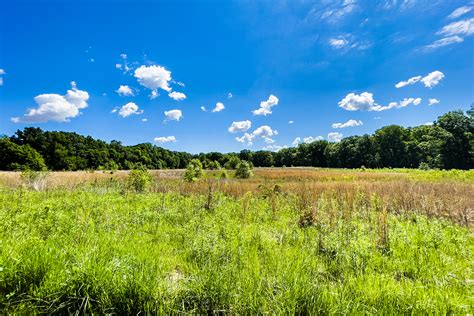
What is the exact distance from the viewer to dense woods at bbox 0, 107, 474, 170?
4431 cm

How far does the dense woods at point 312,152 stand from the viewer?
44.3 m

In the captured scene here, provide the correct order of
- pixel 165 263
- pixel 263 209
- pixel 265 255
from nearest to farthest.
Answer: pixel 165 263
pixel 265 255
pixel 263 209

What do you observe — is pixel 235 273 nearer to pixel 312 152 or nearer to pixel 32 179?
pixel 32 179

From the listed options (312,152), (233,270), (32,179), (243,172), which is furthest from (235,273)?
(312,152)

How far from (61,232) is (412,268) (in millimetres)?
6962

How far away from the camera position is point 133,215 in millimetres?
7102

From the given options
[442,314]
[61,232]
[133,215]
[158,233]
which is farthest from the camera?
[133,215]

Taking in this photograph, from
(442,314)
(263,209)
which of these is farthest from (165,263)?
(263,209)

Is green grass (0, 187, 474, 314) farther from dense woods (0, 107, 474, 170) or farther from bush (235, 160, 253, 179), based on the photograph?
dense woods (0, 107, 474, 170)

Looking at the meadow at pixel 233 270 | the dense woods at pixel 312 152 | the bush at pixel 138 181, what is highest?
the dense woods at pixel 312 152

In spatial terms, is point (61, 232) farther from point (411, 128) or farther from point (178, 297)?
point (411, 128)

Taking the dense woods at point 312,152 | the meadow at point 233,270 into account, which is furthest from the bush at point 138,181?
the dense woods at point 312,152

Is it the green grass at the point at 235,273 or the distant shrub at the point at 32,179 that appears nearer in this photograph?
the green grass at the point at 235,273

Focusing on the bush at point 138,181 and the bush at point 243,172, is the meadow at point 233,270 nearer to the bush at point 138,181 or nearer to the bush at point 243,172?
the bush at point 138,181
